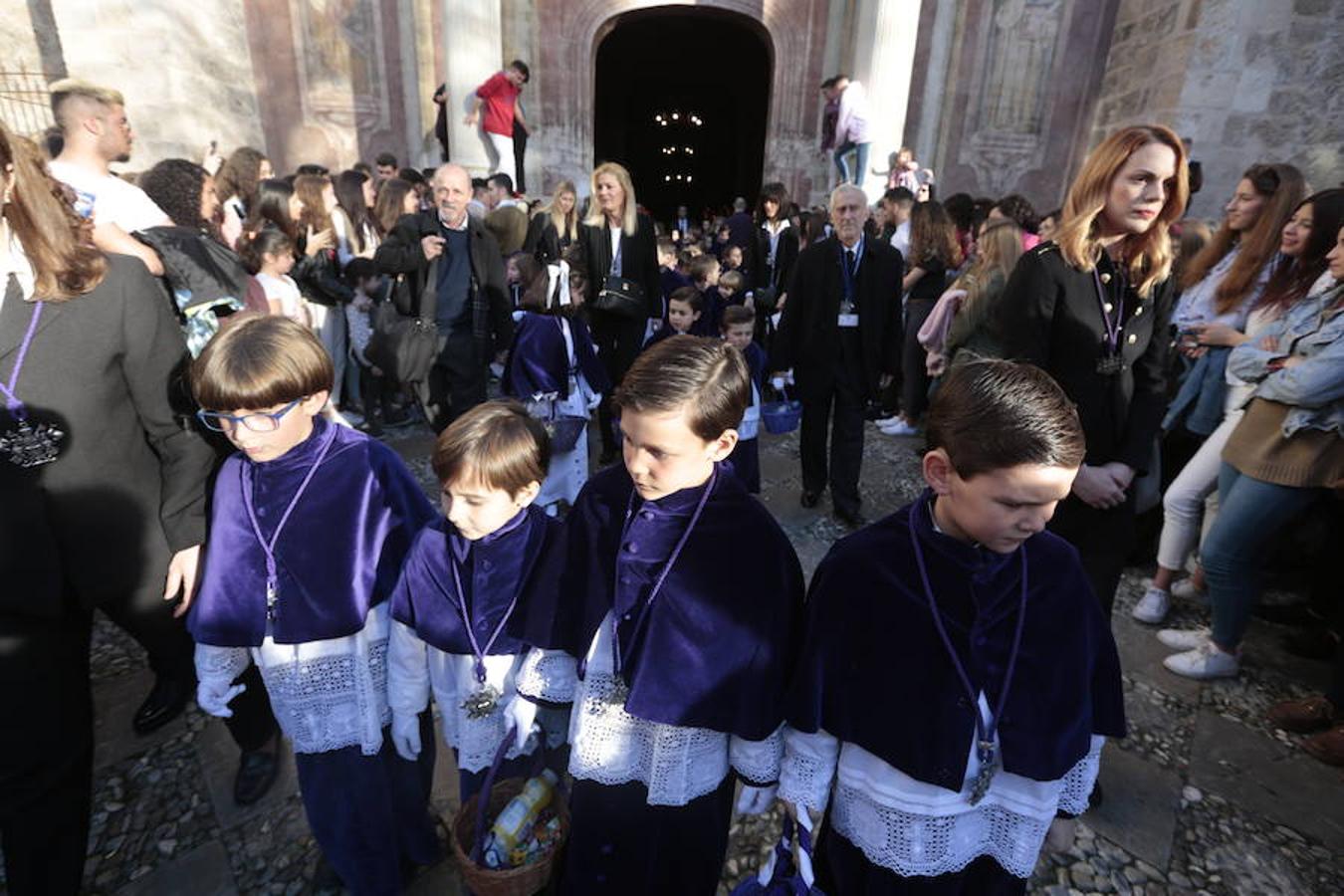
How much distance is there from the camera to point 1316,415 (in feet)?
8.10

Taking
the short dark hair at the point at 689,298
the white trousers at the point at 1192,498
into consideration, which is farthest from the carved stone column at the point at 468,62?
the white trousers at the point at 1192,498

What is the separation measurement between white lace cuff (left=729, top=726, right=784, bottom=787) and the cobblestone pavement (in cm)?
79

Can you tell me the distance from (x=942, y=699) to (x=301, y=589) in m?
1.49

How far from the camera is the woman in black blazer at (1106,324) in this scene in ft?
6.44

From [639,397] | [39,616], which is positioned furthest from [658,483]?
[39,616]

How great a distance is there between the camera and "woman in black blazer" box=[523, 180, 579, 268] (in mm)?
5215

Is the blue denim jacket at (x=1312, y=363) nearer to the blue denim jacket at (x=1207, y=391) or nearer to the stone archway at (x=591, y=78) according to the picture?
the blue denim jacket at (x=1207, y=391)

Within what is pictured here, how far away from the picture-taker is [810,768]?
1.43 m

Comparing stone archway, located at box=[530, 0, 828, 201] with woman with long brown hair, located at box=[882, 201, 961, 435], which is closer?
woman with long brown hair, located at box=[882, 201, 961, 435]

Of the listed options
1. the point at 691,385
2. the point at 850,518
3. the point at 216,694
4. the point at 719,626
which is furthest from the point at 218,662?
the point at 850,518

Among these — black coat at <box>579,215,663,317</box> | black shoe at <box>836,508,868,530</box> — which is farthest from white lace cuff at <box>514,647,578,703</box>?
black coat at <box>579,215,663,317</box>

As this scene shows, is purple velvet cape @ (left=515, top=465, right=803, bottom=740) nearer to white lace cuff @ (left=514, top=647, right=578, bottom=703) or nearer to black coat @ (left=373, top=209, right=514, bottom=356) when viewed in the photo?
white lace cuff @ (left=514, top=647, right=578, bottom=703)

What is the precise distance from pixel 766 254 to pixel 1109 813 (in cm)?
591

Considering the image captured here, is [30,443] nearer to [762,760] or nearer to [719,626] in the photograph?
[719,626]
